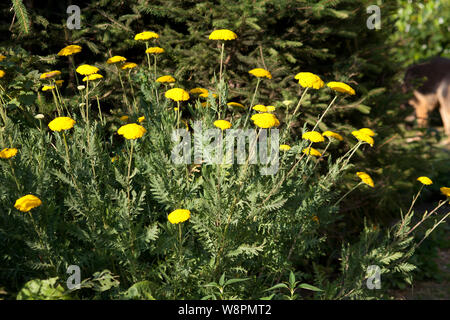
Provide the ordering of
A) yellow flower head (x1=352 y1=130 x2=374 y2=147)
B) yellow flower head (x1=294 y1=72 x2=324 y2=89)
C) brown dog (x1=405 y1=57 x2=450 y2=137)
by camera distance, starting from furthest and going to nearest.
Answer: brown dog (x1=405 y1=57 x2=450 y2=137), yellow flower head (x1=352 y1=130 x2=374 y2=147), yellow flower head (x1=294 y1=72 x2=324 y2=89)

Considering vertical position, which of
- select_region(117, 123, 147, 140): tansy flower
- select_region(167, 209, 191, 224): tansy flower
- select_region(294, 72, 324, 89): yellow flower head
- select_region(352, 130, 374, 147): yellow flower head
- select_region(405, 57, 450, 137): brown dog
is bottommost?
select_region(167, 209, 191, 224): tansy flower

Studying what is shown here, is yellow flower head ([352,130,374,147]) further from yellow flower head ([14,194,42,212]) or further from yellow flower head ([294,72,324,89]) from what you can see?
yellow flower head ([14,194,42,212])

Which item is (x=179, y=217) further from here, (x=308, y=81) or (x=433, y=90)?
(x=433, y=90)

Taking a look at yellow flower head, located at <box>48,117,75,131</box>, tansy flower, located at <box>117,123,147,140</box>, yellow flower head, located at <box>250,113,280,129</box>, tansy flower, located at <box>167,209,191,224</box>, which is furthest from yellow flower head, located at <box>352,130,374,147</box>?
yellow flower head, located at <box>48,117,75,131</box>

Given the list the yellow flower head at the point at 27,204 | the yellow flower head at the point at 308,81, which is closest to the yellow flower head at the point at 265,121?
the yellow flower head at the point at 308,81

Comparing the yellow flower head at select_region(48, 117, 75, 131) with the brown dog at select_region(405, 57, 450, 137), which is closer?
the yellow flower head at select_region(48, 117, 75, 131)

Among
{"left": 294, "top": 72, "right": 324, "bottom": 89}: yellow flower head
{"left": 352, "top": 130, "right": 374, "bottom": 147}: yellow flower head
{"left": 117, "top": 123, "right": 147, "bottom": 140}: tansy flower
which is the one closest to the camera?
{"left": 117, "top": 123, "right": 147, "bottom": 140}: tansy flower

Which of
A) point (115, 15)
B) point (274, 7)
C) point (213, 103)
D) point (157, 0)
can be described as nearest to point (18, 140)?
point (213, 103)

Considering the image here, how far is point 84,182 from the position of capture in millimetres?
2197

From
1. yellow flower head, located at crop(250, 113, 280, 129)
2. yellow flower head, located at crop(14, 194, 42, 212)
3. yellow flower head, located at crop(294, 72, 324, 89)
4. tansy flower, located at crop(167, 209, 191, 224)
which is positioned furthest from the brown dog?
yellow flower head, located at crop(14, 194, 42, 212)

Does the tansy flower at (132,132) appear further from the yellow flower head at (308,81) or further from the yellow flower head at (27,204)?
the yellow flower head at (308,81)

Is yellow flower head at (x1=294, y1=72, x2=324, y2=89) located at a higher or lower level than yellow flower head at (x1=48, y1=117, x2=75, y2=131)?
higher
